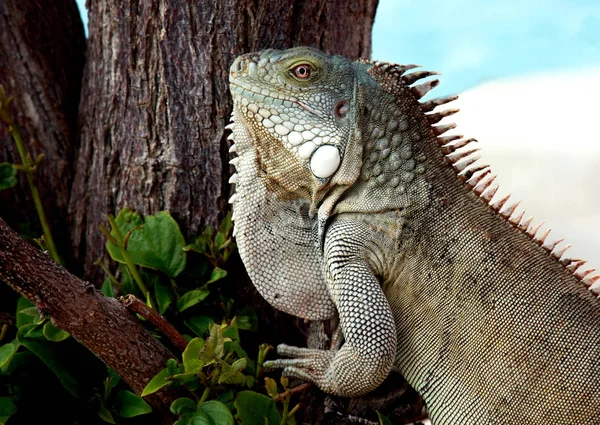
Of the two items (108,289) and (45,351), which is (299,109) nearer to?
(108,289)

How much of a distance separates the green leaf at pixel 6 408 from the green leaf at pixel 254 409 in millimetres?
744

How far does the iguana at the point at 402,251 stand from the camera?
2203 millimetres

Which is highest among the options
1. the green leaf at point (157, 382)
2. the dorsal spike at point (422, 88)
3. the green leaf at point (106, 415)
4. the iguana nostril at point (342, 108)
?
the dorsal spike at point (422, 88)

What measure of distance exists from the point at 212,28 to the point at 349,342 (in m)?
1.25

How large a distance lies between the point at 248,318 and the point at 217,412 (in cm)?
60

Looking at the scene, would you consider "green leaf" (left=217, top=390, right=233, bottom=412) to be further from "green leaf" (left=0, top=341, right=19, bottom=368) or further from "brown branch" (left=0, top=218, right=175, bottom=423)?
"green leaf" (left=0, top=341, right=19, bottom=368)

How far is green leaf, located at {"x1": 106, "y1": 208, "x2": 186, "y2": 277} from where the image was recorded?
2.54 metres

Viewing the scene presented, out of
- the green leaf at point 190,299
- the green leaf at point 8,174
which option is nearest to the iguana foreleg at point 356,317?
the green leaf at point 190,299

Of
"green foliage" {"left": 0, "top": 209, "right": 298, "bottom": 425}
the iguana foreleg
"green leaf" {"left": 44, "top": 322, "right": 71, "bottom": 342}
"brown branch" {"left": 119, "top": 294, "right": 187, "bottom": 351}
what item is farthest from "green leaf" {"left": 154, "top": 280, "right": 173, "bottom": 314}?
the iguana foreleg

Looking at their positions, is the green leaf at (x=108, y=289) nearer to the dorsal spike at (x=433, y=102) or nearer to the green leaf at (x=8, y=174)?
the green leaf at (x=8, y=174)

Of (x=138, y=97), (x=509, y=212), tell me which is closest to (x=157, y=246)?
(x=138, y=97)

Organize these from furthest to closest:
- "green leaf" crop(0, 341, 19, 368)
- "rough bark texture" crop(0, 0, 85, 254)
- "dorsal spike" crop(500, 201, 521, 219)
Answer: "rough bark texture" crop(0, 0, 85, 254)
"dorsal spike" crop(500, 201, 521, 219)
"green leaf" crop(0, 341, 19, 368)

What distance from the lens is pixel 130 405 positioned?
2.23 metres

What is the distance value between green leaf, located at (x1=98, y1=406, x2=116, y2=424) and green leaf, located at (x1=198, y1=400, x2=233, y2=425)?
1.20 ft
